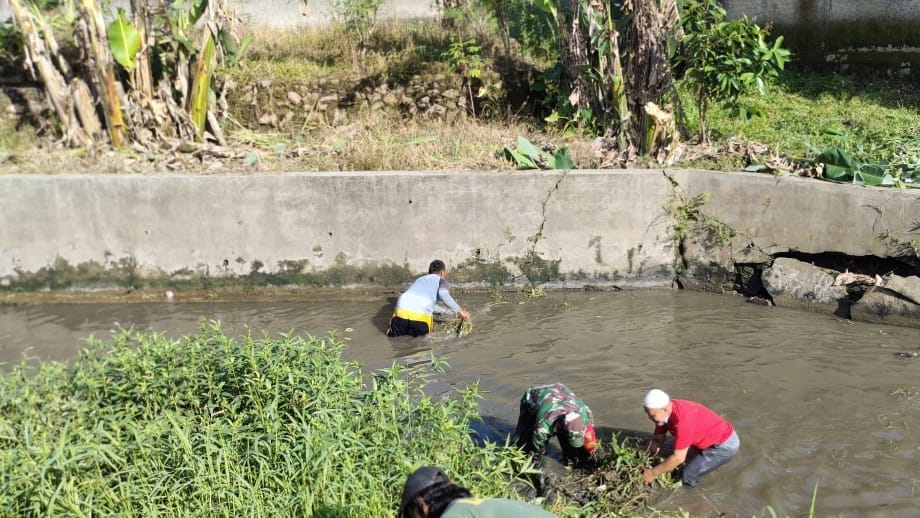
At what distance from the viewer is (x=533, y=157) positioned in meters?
11.4

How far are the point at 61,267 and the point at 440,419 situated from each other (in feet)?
26.9

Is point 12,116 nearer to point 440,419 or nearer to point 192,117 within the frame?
point 192,117

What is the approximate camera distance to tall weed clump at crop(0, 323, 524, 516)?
4.79 m

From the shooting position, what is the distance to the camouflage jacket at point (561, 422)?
607 centimetres

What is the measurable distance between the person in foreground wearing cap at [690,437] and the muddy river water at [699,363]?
18cm

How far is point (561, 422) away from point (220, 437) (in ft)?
8.49

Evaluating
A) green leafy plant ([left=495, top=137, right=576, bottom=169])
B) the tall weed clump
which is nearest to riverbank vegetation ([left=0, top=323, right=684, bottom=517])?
the tall weed clump

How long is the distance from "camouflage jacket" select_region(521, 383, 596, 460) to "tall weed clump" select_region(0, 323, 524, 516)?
43 centimetres

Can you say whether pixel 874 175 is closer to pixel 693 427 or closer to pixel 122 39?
pixel 693 427

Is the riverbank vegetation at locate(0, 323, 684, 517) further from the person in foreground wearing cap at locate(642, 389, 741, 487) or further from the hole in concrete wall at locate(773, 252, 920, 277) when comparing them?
the hole in concrete wall at locate(773, 252, 920, 277)

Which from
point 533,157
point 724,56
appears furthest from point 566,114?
point 724,56

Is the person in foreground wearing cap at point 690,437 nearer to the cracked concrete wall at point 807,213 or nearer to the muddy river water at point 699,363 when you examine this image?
the muddy river water at point 699,363

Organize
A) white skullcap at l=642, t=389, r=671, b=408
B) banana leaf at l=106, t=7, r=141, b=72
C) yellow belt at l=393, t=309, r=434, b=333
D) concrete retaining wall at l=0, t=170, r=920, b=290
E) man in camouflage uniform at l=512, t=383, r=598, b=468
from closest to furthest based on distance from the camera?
white skullcap at l=642, t=389, r=671, b=408, man in camouflage uniform at l=512, t=383, r=598, b=468, yellow belt at l=393, t=309, r=434, b=333, concrete retaining wall at l=0, t=170, r=920, b=290, banana leaf at l=106, t=7, r=141, b=72

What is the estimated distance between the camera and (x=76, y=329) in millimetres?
10148
